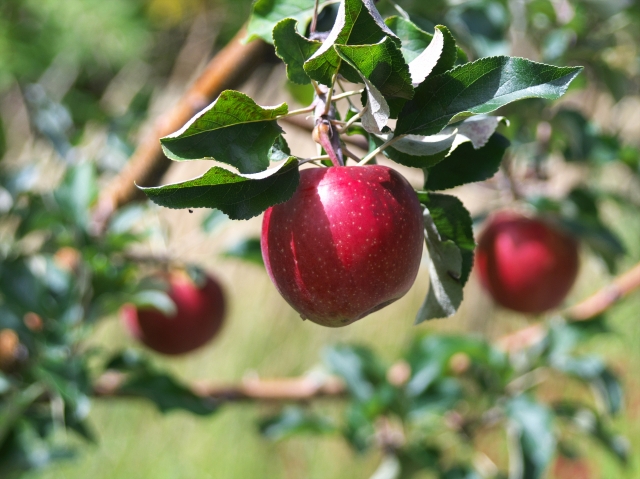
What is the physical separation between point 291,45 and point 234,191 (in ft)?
0.34

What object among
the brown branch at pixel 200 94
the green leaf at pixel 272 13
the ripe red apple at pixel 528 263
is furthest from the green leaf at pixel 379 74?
the ripe red apple at pixel 528 263

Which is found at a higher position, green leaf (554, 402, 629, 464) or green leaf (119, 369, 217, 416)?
green leaf (119, 369, 217, 416)

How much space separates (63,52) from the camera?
3299 mm

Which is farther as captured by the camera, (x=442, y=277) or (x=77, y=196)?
(x=77, y=196)

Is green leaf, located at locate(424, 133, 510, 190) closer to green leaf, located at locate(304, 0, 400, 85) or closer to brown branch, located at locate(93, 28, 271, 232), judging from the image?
green leaf, located at locate(304, 0, 400, 85)

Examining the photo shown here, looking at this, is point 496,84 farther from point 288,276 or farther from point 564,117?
point 564,117

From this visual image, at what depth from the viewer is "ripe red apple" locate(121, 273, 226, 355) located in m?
1.04

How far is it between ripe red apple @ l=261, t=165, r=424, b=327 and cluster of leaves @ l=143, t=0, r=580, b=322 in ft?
0.06

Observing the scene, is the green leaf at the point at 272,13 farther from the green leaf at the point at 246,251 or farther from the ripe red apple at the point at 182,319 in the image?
the ripe red apple at the point at 182,319

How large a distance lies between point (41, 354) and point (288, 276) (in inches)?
23.2

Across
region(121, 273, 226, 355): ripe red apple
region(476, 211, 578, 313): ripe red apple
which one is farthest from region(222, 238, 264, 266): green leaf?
region(476, 211, 578, 313): ripe red apple

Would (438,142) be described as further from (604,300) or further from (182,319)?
(604,300)

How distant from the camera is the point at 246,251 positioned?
0.98 meters

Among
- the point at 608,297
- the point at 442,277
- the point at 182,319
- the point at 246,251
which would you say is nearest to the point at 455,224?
the point at 442,277
